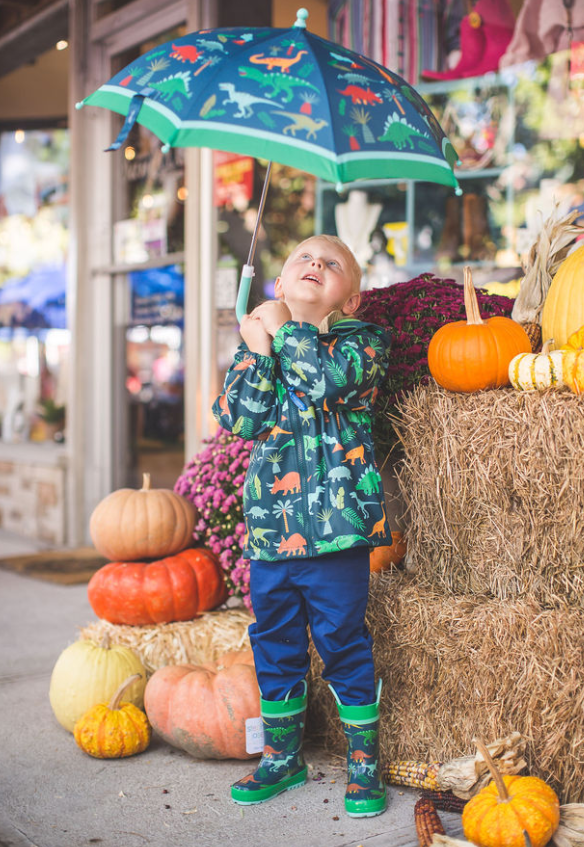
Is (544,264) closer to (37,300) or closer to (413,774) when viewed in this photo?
(413,774)

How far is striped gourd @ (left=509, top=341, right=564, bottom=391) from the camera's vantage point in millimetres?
2613

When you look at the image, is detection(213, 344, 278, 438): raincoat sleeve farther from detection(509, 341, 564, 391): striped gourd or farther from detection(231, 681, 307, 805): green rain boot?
detection(231, 681, 307, 805): green rain boot

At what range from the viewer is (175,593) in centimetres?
357

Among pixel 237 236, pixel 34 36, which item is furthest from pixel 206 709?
pixel 34 36

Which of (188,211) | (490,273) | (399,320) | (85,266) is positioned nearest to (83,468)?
(85,266)

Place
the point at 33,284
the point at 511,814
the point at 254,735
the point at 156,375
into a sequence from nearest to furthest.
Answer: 1. the point at 511,814
2. the point at 254,735
3. the point at 156,375
4. the point at 33,284

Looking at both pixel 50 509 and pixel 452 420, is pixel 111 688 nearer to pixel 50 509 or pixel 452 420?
pixel 452 420

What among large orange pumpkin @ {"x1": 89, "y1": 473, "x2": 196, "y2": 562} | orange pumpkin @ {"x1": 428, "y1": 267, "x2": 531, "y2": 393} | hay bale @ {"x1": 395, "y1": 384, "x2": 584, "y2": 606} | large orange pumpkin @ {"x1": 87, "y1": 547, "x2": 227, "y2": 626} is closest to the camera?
A: hay bale @ {"x1": 395, "y1": 384, "x2": 584, "y2": 606}

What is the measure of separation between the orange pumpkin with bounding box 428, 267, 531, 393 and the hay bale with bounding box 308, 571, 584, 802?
2.23 feet

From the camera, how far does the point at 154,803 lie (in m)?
2.66

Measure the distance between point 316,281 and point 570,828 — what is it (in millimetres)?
1669

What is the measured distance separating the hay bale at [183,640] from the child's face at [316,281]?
1.37 m

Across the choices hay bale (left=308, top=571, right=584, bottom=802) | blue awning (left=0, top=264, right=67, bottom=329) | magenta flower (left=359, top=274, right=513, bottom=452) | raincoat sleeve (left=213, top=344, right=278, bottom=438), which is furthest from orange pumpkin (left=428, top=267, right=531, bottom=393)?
blue awning (left=0, top=264, right=67, bottom=329)

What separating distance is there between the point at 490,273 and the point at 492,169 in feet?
2.29
